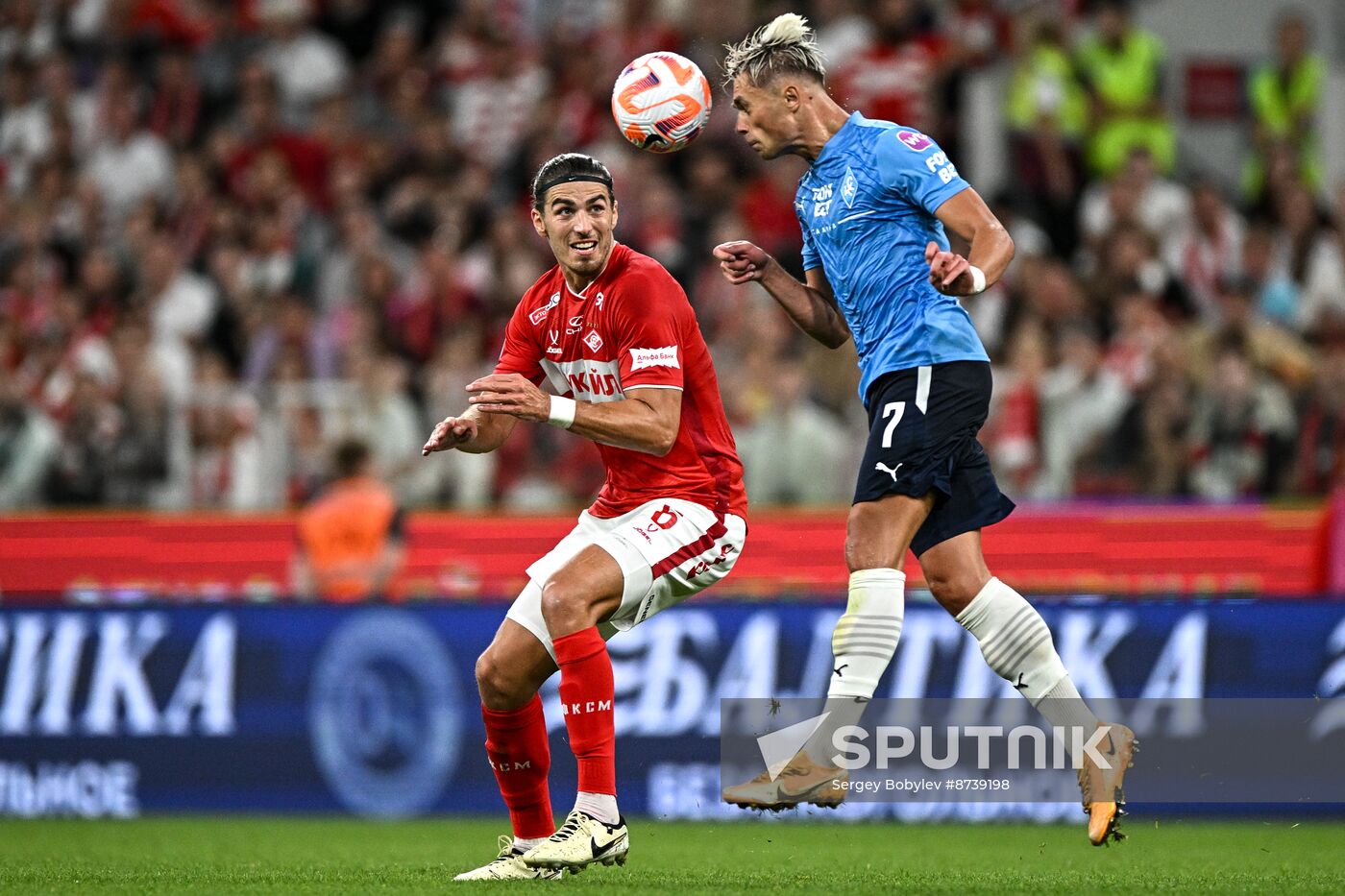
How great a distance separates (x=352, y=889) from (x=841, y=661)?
188 cm

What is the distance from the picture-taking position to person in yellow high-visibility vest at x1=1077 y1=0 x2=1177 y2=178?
15320 mm

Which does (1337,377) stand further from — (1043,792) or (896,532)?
(896,532)

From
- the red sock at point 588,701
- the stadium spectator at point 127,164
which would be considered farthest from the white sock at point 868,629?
the stadium spectator at point 127,164

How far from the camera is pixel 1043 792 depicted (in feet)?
35.1

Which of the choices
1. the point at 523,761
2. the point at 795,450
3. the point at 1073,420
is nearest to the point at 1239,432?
the point at 1073,420

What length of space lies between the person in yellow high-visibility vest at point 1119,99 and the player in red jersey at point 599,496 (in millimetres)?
8830

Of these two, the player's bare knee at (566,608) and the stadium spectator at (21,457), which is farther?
the stadium spectator at (21,457)

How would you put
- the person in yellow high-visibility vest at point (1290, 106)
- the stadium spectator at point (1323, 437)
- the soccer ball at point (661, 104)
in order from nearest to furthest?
the soccer ball at point (661, 104) < the stadium spectator at point (1323, 437) < the person in yellow high-visibility vest at point (1290, 106)

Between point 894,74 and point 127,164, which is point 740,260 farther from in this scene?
point 127,164

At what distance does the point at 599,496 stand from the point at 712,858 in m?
1.94

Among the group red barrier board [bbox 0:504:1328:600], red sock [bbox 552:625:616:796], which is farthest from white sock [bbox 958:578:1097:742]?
red barrier board [bbox 0:504:1328:600]

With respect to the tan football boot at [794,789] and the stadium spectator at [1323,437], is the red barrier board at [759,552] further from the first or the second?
the tan football boot at [794,789]

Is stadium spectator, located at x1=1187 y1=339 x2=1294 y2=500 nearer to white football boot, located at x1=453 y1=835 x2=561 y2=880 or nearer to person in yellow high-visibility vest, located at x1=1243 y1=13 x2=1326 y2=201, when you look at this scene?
person in yellow high-visibility vest, located at x1=1243 y1=13 x2=1326 y2=201

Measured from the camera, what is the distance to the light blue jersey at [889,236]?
707 cm
